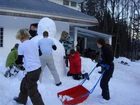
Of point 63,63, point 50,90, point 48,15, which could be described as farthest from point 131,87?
point 48,15

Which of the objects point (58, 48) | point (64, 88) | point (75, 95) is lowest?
point (64, 88)

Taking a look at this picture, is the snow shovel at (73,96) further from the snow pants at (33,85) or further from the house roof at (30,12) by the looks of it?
the house roof at (30,12)

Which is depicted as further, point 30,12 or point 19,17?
point 19,17

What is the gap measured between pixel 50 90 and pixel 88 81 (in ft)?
8.21

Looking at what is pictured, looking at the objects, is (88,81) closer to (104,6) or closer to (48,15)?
(48,15)

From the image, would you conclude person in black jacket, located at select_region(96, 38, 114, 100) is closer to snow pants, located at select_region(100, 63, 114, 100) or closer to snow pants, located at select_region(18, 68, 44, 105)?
snow pants, located at select_region(100, 63, 114, 100)

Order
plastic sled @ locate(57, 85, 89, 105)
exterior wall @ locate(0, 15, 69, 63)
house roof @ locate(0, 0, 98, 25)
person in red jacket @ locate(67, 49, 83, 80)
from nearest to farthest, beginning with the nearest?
plastic sled @ locate(57, 85, 89, 105) → person in red jacket @ locate(67, 49, 83, 80) → house roof @ locate(0, 0, 98, 25) → exterior wall @ locate(0, 15, 69, 63)

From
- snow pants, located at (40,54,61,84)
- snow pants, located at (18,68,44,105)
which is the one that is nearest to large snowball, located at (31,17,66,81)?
snow pants, located at (40,54,61,84)

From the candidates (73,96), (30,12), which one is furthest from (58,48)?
(30,12)

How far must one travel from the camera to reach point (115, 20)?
52.9m

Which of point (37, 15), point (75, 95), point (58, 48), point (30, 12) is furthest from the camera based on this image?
point (37, 15)

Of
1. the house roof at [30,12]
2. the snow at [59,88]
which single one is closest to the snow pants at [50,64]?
the snow at [59,88]

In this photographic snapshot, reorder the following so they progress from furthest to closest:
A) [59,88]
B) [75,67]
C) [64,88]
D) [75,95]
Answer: [75,67]
[64,88]
[59,88]
[75,95]

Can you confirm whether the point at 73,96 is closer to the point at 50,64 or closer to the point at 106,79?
the point at 106,79
